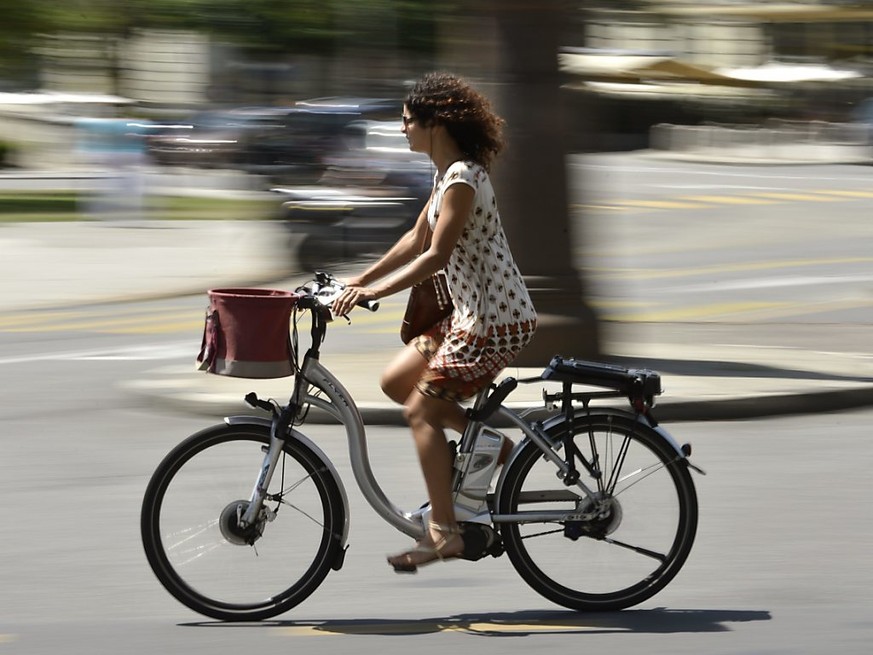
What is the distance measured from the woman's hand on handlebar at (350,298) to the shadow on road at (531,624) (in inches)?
41.5

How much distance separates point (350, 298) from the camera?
5.11 meters

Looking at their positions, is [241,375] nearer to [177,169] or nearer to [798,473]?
[798,473]

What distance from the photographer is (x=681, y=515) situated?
18.1ft

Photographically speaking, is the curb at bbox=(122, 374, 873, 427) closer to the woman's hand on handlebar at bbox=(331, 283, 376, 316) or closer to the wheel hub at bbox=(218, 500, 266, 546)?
the wheel hub at bbox=(218, 500, 266, 546)

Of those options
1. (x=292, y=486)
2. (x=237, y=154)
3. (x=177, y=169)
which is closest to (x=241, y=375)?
(x=292, y=486)

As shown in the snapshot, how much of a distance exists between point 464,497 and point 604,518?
477 millimetres

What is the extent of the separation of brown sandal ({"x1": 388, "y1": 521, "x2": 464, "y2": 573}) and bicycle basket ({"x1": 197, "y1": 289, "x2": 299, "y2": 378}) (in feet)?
2.46

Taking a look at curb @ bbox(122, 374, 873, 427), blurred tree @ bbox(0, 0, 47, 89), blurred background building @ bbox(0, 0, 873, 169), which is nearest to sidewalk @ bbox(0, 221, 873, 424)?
curb @ bbox(122, 374, 873, 427)

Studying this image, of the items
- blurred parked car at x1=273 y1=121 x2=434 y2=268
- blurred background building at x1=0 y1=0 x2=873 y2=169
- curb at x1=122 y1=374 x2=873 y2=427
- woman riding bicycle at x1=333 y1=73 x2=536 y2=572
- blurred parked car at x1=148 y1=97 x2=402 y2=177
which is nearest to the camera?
woman riding bicycle at x1=333 y1=73 x2=536 y2=572

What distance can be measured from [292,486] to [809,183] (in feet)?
92.4

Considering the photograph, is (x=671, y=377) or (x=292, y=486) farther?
(x=671, y=377)

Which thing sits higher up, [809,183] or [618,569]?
[618,569]

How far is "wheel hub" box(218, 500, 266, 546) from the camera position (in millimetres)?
5406

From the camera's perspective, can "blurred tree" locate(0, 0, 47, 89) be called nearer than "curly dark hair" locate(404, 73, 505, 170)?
No
